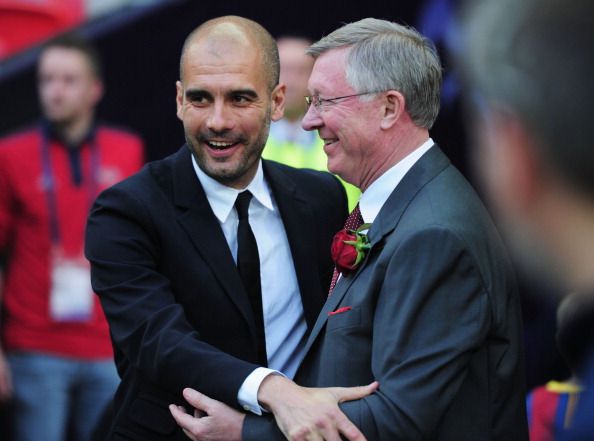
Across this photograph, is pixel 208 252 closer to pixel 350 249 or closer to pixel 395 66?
pixel 350 249

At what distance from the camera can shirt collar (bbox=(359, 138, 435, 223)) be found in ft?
8.78

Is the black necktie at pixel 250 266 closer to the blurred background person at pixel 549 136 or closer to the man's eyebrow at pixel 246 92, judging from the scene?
the man's eyebrow at pixel 246 92

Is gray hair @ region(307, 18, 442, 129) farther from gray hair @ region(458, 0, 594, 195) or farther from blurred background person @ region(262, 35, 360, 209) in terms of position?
blurred background person @ region(262, 35, 360, 209)

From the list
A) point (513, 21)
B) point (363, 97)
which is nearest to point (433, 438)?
point (363, 97)

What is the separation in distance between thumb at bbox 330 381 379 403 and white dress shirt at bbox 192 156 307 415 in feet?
1.53

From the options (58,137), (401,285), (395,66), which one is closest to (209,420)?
(401,285)

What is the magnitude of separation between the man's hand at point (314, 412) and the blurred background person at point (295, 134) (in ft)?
7.58

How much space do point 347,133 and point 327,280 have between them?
623 mm

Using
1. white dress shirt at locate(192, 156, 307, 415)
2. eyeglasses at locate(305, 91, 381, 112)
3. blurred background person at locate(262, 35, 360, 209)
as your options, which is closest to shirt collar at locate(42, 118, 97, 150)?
blurred background person at locate(262, 35, 360, 209)

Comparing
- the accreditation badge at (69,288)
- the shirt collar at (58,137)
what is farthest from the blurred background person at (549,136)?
the shirt collar at (58,137)

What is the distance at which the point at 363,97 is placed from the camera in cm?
268

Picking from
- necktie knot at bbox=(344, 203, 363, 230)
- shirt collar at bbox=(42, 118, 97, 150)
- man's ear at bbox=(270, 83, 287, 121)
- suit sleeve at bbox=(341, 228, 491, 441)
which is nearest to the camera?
suit sleeve at bbox=(341, 228, 491, 441)

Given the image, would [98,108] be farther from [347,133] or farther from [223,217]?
[347,133]

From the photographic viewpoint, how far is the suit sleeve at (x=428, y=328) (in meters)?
2.38
